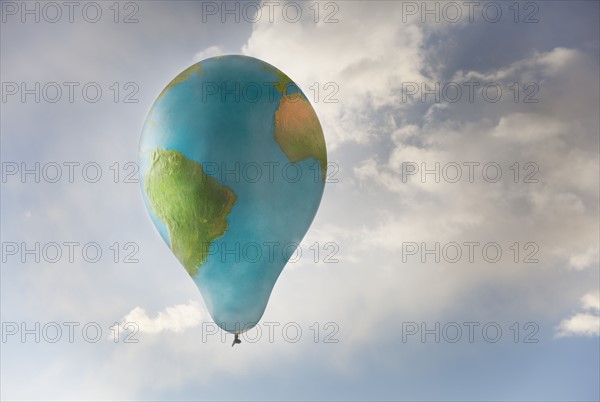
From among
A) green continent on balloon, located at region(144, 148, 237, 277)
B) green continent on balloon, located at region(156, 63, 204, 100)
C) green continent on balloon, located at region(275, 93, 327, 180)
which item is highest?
green continent on balloon, located at region(156, 63, 204, 100)

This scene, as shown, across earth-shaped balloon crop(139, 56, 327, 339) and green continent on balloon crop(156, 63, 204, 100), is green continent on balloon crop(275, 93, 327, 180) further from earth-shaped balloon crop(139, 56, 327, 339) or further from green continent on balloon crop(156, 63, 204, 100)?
green continent on balloon crop(156, 63, 204, 100)

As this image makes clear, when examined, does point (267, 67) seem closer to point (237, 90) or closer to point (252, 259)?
point (237, 90)

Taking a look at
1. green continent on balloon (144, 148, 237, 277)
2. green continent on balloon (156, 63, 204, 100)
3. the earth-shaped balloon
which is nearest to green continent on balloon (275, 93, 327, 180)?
the earth-shaped balloon

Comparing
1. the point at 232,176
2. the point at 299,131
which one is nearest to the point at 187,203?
the point at 232,176

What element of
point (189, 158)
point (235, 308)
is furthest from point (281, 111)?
point (235, 308)

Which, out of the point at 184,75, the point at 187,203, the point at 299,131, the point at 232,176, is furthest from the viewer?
the point at 184,75

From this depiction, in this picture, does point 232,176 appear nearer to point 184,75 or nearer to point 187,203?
point 187,203

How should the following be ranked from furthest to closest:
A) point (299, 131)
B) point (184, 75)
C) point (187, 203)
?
point (184, 75) < point (299, 131) < point (187, 203)

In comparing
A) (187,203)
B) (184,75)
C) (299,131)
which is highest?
(184,75)
